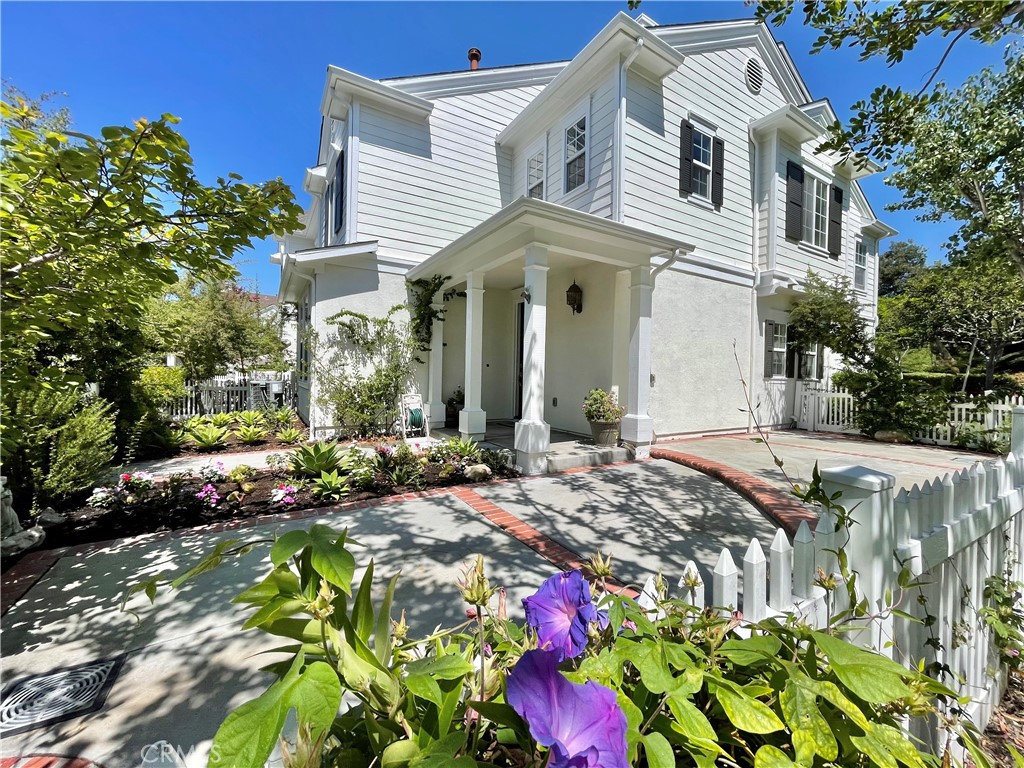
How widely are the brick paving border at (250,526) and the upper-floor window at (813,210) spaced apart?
941 cm

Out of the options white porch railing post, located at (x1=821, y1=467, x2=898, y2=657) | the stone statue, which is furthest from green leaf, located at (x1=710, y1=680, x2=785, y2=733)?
the stone statue

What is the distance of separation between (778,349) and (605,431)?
594 centimetres

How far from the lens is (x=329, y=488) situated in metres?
4.60

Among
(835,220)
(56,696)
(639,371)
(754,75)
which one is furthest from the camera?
(835,220)

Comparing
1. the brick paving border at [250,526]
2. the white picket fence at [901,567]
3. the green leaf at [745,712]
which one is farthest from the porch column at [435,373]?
the green leaf at [745,712]

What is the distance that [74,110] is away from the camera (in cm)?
1412

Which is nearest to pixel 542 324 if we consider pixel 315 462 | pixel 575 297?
pixel 575 297

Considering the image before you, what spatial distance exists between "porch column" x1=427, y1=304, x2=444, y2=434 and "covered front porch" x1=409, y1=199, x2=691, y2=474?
0.07ft

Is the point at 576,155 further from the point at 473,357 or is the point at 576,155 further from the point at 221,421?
the point at 221,421

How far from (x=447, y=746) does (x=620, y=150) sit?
8.06 meters

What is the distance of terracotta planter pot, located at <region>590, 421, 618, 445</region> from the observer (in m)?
6.60

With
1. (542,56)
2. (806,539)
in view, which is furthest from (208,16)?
(542,56)

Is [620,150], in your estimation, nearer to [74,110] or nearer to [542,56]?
[542,56]

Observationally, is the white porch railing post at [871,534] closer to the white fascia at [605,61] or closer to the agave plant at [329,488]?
the agave plant at [329,488]
